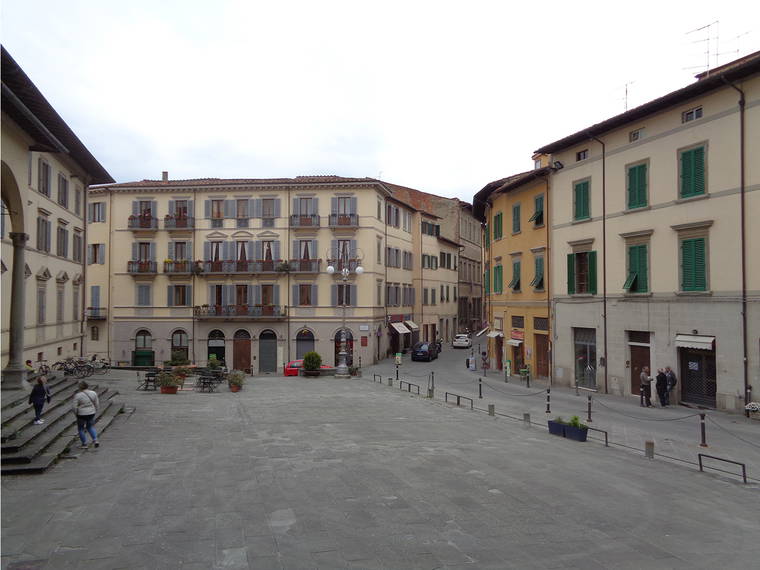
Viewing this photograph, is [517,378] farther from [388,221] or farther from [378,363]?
[388,221]

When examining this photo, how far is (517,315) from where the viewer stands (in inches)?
1363

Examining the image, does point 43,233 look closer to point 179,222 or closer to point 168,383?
point 168,383

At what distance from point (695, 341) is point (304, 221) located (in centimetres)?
2840

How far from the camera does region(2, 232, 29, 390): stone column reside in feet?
54.1

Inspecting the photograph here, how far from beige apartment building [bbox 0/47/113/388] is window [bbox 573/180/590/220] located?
21.2 meters

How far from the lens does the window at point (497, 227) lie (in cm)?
3728

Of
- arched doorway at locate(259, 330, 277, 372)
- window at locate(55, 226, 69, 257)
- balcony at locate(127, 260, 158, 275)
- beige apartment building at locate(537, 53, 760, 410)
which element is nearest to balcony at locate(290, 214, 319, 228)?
arched doorway at locate(259, 330, 277, 372)

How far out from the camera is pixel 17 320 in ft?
55.6

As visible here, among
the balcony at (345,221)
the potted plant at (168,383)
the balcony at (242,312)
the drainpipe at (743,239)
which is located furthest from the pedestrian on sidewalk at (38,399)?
the balcony at (345,221)

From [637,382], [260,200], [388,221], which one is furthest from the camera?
[388,221]

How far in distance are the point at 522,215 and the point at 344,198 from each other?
49.5 ft

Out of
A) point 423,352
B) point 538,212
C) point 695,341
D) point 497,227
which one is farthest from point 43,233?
point 423,352

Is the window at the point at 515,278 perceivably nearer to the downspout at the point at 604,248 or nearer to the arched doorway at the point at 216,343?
the downspout at the point at 604,248

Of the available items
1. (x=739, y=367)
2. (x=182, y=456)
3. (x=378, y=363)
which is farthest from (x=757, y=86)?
(x=378, y=363)
